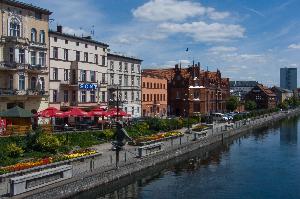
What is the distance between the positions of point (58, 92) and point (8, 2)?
15.3 meters

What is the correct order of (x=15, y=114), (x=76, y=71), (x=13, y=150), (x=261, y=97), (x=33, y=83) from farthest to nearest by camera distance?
(x=261, y=97)
(x=76, y=71)
(x=33, y=83)
(x=15, y=114)
(x=13, y=150)

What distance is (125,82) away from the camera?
82750mm

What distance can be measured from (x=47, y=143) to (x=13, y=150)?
12.8 feet

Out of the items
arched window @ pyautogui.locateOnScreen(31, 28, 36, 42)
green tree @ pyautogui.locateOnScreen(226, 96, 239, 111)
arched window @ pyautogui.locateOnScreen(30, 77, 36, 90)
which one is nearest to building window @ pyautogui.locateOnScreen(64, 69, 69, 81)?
arched window @ pyautogui.locateOnScreen(30, 77, 36, 90)

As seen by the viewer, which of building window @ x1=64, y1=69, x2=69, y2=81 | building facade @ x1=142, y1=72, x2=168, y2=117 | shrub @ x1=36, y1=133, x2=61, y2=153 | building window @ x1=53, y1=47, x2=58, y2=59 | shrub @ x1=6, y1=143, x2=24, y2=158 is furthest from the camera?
building facade @ x1=142, y1=72, x2=168, y2=117

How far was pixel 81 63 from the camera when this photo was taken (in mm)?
69062

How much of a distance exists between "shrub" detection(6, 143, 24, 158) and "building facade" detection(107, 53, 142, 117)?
125 feet

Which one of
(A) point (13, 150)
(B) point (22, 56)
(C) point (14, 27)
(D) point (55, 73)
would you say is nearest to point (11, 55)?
(B) point (22, 56)

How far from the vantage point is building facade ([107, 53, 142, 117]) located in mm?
77688

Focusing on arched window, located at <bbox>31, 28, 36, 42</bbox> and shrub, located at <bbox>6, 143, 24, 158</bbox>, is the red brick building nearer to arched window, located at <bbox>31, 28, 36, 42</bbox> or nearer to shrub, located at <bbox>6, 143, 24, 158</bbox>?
arched window, located at <bbox>31, 28, 36, 42</bbox>

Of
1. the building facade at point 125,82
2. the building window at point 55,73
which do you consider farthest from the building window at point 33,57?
the building facade at point 125,82

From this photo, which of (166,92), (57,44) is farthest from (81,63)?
(166,92)

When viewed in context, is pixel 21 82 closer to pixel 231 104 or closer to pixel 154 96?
pixel 154 96

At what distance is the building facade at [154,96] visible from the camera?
90438 mm
